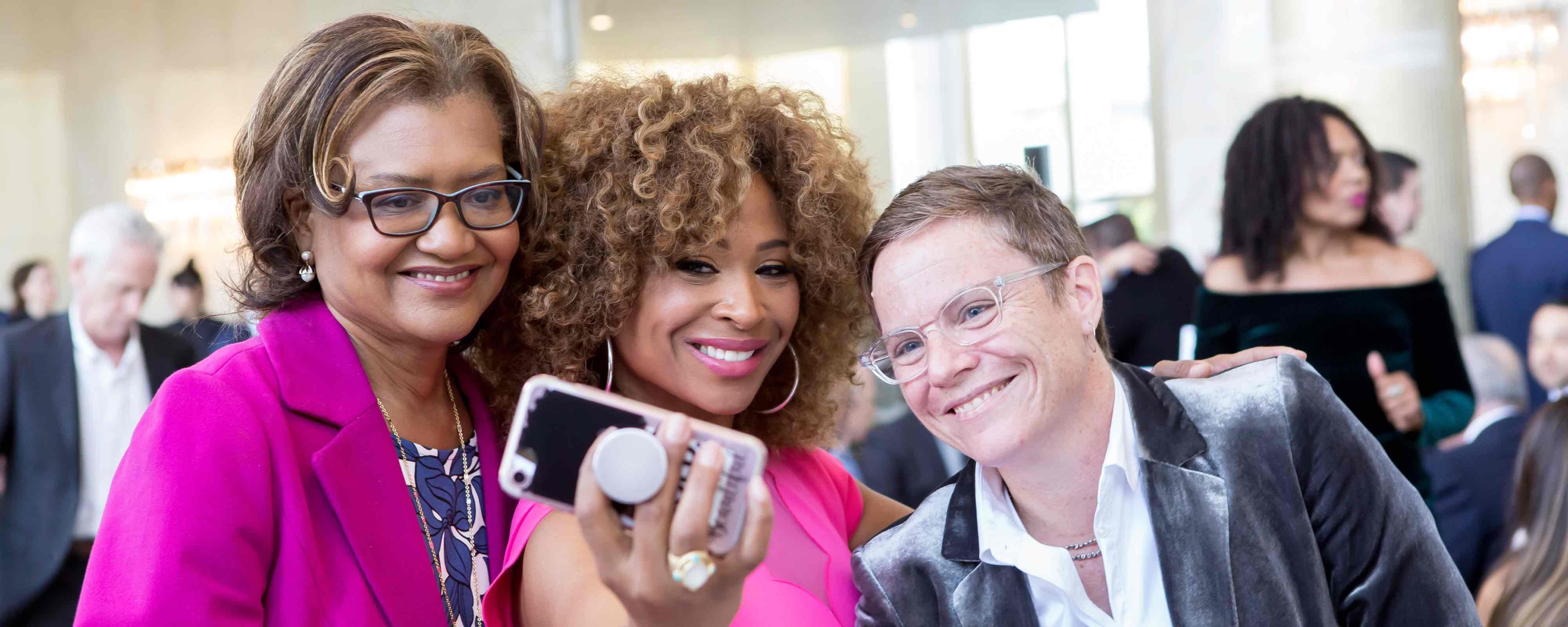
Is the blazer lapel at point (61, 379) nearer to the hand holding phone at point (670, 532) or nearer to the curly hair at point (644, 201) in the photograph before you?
the curly hair at point (644, 201)

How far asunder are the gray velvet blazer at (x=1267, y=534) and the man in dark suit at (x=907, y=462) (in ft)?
10.9

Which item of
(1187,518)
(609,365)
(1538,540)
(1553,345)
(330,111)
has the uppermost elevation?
(330,111)

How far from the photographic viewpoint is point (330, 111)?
1.87 meters

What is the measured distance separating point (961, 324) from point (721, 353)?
1.34 ft

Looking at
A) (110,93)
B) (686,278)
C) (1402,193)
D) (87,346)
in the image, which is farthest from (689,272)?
(110,93)

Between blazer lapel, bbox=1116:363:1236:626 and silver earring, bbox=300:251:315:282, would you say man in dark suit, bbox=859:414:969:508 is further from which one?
silver earring, bbox=300:251:315:282

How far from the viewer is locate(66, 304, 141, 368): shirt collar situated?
Answer: 14.8ft

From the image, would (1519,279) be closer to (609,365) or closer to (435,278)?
(609,365)

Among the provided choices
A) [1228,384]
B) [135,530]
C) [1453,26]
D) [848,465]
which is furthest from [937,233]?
[1453,26]

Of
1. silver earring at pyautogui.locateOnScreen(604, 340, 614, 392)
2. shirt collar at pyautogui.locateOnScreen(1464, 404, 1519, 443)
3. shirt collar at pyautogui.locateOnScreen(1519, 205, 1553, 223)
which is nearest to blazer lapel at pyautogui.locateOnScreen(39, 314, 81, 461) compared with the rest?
silver earring at pyautogui.locateOnScreen(604, 340, 614, 392)

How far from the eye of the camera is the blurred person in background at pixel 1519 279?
644 centimetres

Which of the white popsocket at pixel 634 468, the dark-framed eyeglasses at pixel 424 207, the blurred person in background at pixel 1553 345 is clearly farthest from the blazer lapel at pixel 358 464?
the blurred person in background at pixel 1553 345

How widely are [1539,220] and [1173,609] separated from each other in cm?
603

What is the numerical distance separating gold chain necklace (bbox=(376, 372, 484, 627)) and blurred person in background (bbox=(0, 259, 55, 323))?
20.1 ft
